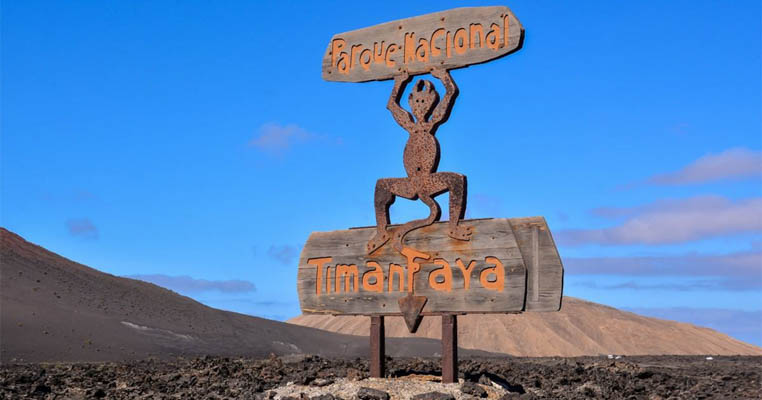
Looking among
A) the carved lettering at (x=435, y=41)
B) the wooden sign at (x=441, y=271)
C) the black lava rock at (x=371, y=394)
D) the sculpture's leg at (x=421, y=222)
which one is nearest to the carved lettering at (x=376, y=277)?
the wooden sign at (x=441, y=271)

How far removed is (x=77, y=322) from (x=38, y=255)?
13327mm

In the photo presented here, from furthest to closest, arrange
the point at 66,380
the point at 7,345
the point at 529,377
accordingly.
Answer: the point at 7,345, the point at 529,377, the point at 66,380

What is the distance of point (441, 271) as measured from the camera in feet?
39.5

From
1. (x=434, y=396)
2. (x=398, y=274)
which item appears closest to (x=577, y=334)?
(x=398, y=274)

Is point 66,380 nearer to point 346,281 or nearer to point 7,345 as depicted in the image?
point 346,281

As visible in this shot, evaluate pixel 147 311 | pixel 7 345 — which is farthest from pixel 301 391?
pixel 147 311

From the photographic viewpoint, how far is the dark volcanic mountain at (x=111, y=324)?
37688mm

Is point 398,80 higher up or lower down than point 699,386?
higher up

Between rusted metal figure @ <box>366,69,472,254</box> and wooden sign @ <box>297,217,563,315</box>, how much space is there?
0.46ft

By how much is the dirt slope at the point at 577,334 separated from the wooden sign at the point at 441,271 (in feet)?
220

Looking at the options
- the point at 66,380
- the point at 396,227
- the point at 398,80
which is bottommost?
the point at 66,380

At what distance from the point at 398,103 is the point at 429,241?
7.29ft

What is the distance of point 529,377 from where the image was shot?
21.6 metres

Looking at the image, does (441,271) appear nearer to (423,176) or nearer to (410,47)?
(423,176)
